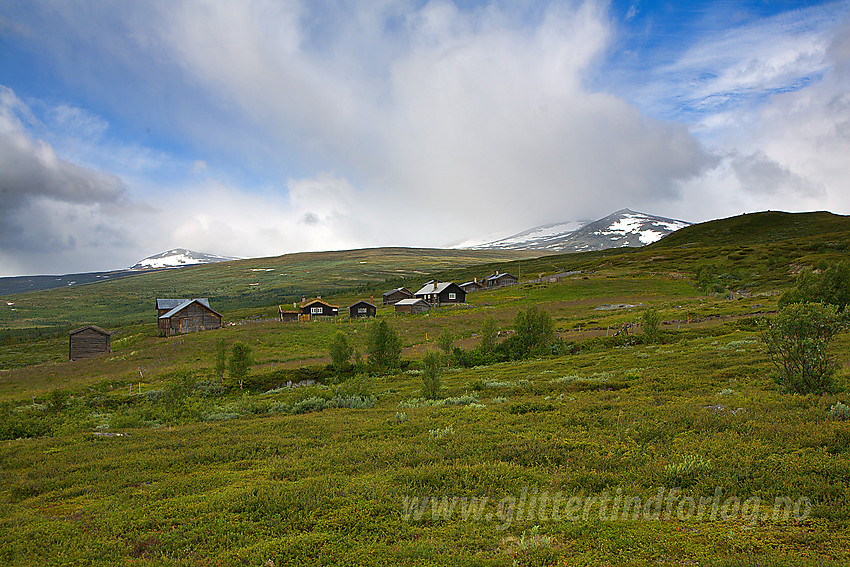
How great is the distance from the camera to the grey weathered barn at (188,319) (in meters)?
76.1

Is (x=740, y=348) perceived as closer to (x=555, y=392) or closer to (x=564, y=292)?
(x=555, y=392)

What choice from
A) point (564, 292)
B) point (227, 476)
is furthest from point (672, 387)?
point (564, 292)

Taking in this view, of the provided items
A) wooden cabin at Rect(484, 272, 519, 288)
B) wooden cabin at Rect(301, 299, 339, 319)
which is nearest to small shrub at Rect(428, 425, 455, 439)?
wooden cabin at Rect(301, 299, 339, 319)

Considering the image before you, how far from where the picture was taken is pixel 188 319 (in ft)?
252

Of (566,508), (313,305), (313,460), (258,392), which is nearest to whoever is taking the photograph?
(566,508)

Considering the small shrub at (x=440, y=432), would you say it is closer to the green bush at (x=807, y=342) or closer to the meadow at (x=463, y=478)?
the meadow at (x=463, y=478)

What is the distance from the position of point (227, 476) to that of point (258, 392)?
2270 centimetres

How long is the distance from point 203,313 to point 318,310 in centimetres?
2401

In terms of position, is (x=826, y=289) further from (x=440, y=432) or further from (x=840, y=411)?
(x=440, y=432)

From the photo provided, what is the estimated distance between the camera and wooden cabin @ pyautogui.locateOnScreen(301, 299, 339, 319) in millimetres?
94562

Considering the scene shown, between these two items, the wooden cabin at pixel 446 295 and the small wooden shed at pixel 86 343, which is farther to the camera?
the wooden cabin at pixel 446 295

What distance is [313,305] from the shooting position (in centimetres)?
9512

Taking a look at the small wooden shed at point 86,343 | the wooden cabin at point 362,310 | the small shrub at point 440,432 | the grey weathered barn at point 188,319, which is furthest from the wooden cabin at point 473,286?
the small shrub at point 440,432

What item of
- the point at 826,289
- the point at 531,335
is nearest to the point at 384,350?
the point at 531,335
